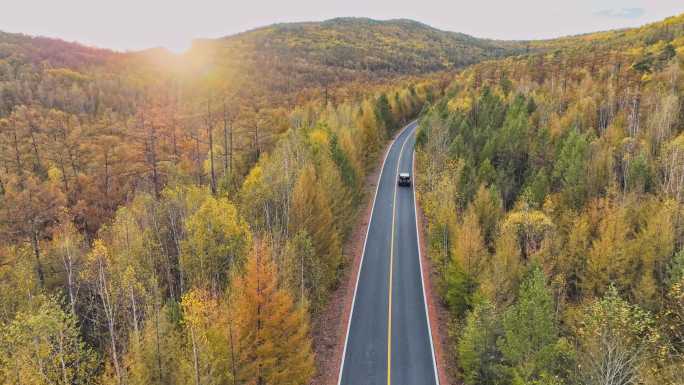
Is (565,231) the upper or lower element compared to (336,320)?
upper

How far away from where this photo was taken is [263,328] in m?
25.2

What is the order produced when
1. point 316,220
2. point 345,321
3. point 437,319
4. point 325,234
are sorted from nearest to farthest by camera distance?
1. point 345,321
2. point 437,319
3. point 316,220
4. point 325,234

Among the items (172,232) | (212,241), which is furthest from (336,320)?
(172,232)

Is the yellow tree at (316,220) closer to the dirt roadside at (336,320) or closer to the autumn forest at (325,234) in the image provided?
the autumn forest at (325,234)

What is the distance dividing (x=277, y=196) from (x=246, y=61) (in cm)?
16832

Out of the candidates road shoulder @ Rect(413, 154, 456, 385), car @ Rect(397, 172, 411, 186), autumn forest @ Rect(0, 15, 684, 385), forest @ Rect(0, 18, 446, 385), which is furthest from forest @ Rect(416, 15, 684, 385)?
forest @ Rect(0, 18, 446, 385)

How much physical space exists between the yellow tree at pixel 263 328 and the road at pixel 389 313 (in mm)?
7319

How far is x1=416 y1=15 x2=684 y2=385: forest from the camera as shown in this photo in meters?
26.1

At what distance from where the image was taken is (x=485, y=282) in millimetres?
34062

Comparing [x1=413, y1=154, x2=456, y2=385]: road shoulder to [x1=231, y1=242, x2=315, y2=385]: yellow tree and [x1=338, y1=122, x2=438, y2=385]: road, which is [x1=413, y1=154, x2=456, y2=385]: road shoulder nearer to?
[x1=338, y1=122, x2=438, y2=385]: road

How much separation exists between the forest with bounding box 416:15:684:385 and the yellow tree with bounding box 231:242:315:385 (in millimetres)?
12780

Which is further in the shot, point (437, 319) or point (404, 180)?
point (404, 180)

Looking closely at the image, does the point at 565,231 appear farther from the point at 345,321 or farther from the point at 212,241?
the point at 212,241

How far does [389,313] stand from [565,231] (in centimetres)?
2226
